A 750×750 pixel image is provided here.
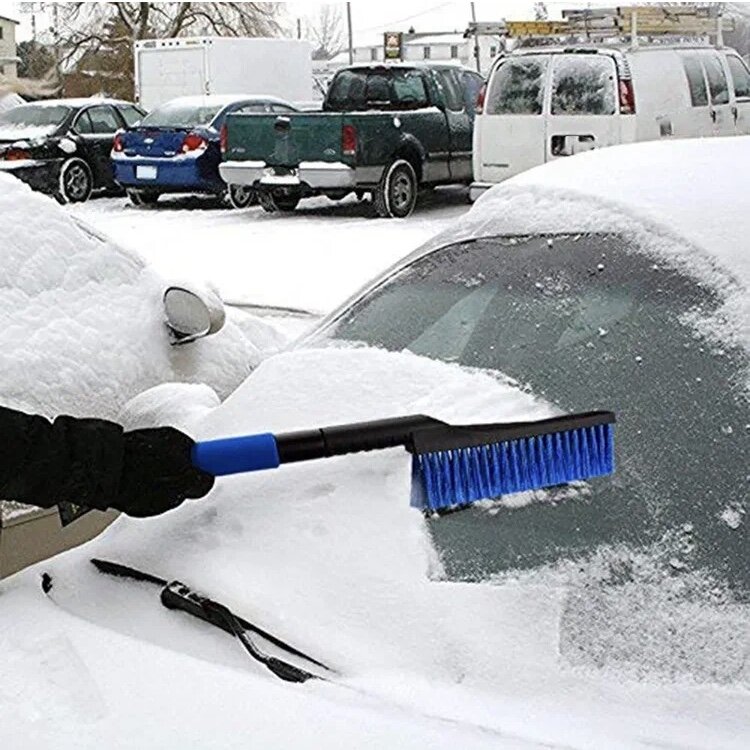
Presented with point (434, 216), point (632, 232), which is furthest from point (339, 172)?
point (632, 232)

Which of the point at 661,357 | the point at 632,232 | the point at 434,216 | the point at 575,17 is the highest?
the point at 575,17

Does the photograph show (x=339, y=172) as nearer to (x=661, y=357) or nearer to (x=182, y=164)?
(x=182, y=164)

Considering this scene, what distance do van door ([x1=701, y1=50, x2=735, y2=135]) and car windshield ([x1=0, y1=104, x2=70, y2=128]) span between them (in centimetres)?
845

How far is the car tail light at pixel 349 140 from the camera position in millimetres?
13945

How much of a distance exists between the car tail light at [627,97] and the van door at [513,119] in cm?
78

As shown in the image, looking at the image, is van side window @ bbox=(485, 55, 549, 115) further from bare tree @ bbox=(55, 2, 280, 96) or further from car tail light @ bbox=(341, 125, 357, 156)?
bare tree @ bbox=(55, 2, 280, 96)

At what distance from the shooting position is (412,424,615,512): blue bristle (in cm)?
219

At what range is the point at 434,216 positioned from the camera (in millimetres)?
14570

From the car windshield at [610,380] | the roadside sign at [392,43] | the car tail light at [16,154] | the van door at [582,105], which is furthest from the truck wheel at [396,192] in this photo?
the car windshield at [610,380]

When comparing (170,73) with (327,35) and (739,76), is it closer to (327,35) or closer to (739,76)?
→ (739,76)

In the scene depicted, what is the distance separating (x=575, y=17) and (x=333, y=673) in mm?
15977

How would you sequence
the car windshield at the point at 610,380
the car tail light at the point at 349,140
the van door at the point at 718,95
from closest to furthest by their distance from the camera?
the car windshield at the point at 610,380
the van door at the point at 718,95
the car tail light at the point at 349,140

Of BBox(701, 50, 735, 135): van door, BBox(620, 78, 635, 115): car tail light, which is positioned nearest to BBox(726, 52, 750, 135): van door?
BBox(701, 50, 735, 135): van door

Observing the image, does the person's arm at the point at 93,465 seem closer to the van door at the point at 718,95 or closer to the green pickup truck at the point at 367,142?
the green pickup truck at the point at 367,142
